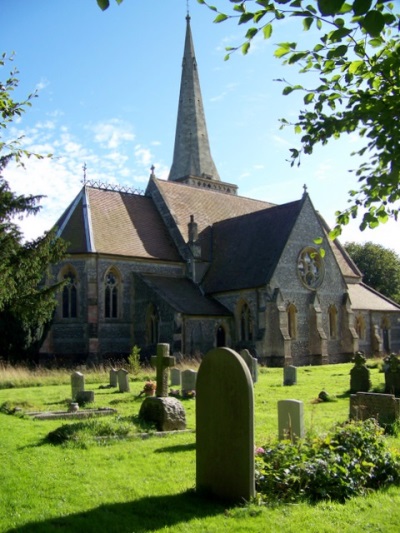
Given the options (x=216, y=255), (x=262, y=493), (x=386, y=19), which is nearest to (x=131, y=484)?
(x=262, y=493)

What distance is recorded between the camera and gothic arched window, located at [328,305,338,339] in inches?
1293

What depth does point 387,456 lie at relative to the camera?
7008 mm

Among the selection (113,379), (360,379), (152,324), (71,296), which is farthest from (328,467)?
(71,296)

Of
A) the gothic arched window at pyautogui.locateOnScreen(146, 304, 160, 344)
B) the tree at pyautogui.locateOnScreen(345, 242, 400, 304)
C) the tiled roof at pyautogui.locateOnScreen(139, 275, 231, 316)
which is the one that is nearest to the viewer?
the tiled roof at pyautogui.locateOnScreen(139, 275, 231, 316)

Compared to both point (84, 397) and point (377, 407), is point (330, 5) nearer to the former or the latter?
point (377, 407)

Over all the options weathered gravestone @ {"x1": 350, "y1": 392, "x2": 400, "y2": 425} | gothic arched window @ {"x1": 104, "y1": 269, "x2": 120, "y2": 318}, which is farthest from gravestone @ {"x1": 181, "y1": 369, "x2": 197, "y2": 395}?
gothic arched window @ {"x1": 104, "y1": 269, "x2": 120, "y2": 318}

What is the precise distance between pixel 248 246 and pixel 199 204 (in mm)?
5580

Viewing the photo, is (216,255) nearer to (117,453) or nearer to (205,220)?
(205,220)

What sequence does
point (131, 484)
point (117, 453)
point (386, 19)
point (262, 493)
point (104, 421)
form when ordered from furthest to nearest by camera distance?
point (104, 421), point (117, 453), point (131, 484), point (262, 493), point (386, 19)

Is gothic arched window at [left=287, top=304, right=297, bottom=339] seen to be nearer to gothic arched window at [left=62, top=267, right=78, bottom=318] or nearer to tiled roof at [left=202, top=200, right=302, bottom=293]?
tiled roof at [left=202, top=200, right=302, bottom=293]

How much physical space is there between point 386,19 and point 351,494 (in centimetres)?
487

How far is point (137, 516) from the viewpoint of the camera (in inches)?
223

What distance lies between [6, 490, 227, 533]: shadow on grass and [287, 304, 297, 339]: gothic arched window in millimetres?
24923

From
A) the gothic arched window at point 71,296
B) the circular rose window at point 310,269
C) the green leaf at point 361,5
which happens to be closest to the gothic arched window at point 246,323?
the circular rose window at point 310,269
